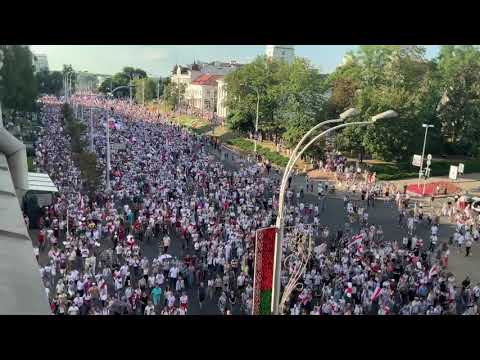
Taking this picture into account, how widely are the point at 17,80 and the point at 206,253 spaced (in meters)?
42.8

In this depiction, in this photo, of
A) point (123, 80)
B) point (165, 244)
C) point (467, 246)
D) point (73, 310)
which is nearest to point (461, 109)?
point (467, 246)

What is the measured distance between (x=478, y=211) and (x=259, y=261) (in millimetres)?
24665

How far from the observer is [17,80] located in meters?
52.6

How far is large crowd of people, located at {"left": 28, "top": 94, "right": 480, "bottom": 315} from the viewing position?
14094 mm

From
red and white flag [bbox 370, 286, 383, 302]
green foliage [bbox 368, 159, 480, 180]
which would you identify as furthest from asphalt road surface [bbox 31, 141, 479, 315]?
green foliage [bbox 368, 159, 480, 180]

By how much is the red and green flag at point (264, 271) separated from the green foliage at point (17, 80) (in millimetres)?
48326

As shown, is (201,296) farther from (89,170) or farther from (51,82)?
(51,82)

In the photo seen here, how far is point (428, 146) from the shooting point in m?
42.6

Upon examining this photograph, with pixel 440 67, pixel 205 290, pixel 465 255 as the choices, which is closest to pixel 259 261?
pixel 205 290

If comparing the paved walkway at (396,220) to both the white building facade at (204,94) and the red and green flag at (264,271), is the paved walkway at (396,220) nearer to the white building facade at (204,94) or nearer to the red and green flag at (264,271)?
the red and green flag at (264,271)

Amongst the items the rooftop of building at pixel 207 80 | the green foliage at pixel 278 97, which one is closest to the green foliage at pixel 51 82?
the rooftop of building at pixel 207 80

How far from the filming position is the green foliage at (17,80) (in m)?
51.4
